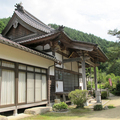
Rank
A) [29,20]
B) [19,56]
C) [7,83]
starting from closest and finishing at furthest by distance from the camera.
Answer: [7,83], [19,56], [29,20]

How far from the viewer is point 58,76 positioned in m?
11.9

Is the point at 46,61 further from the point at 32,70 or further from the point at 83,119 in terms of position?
the point at 83,119

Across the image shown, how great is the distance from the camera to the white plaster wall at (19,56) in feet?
23.2

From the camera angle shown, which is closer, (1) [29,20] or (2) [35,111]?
(2) [35,111]

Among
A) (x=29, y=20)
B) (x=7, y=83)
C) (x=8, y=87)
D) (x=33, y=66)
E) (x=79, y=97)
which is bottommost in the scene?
(x=79, y=97)

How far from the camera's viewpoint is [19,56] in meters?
7.95

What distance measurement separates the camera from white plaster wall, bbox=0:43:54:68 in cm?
706

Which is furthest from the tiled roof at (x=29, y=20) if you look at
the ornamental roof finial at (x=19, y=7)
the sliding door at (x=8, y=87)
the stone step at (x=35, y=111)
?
the stone step at (x=35, y=111)

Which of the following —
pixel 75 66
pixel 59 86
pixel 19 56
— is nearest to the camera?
pixel 19 56

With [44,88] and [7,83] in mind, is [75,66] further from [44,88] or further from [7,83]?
[7,83]

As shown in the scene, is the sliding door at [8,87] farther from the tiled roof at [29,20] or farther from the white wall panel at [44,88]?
the tiled roof at [29,20]

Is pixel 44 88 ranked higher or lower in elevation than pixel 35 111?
higher

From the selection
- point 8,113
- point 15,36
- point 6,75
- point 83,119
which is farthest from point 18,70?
point 15,36

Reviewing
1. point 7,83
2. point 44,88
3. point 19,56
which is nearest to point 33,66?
point 19,56
